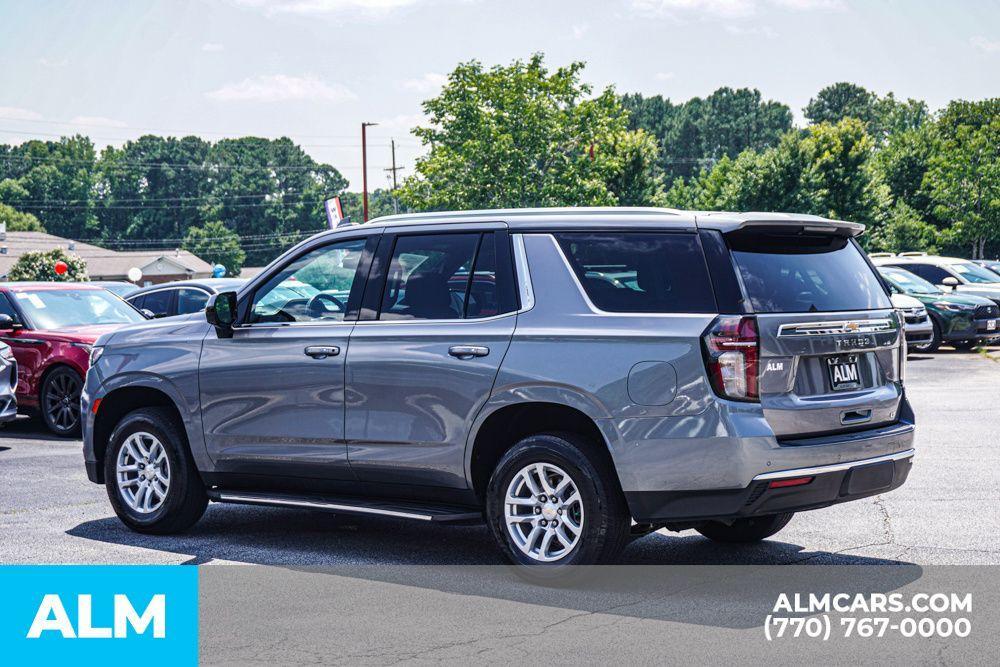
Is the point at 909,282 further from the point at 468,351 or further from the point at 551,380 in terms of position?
the point at 551,380

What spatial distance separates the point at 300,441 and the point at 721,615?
2.81 m

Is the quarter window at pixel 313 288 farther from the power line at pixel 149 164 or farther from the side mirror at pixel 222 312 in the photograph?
the power line at pixel 149 164

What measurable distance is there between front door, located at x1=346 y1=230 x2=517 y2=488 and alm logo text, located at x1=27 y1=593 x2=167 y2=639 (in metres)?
1.58

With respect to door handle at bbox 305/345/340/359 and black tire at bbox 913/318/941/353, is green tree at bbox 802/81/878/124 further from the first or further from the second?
door handle at bbox 305/345/340/359

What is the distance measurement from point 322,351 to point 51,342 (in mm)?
7580

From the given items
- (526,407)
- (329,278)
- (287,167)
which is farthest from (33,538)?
(287,167)

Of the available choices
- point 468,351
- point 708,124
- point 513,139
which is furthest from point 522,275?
point 708,124

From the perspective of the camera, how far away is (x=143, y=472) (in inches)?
319

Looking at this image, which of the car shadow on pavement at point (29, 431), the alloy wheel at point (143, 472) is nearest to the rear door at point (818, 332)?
the alloy wheel at point (143, 472)

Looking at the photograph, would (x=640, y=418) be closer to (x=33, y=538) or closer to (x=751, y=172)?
(x=33, y=538)

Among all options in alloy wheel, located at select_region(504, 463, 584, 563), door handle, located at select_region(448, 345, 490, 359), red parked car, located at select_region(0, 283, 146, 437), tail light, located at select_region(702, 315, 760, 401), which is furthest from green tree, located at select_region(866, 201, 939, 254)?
tail light, located at select_region(702, 315, 760, 401)

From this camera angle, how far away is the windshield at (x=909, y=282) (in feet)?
79.5

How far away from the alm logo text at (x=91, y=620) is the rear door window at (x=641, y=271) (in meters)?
2.68

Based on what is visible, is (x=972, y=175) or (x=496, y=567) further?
(x=972, y=175)
